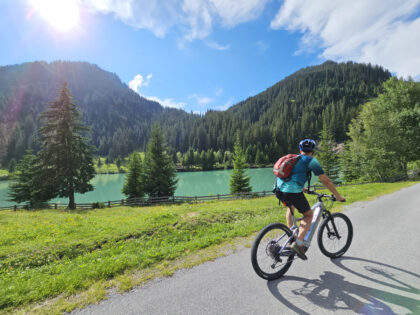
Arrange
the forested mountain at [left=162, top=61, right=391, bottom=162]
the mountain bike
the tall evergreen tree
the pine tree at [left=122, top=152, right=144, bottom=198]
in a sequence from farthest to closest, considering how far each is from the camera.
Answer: the forested mountain at [left=162, top=61, right=391, bottom=162], the pine tree at [left=122, top=152, right=144, bottom=198], the tall evergreen tree, the mountain bike

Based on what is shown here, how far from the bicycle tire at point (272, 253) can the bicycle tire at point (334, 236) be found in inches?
37.6

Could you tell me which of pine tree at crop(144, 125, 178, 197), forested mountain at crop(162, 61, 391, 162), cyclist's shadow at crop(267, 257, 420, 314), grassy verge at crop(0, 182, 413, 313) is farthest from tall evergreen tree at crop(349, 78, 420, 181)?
forested mountain at crop(162, 61, 391, 162)

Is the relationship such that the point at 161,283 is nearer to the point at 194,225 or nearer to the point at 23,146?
the point at 194,225

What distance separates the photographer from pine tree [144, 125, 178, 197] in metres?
28.0

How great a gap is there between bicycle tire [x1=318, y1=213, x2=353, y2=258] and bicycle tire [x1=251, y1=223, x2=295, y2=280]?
3.13 feet

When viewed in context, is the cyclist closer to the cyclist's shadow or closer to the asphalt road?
the cyclist's shadow

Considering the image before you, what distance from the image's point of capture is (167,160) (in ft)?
94.0

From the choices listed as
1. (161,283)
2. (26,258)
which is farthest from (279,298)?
(26,258)

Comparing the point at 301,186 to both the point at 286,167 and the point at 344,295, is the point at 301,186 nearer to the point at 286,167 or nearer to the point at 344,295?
the point at 286,167

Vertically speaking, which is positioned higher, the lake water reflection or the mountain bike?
the mountain bike

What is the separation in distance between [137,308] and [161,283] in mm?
685

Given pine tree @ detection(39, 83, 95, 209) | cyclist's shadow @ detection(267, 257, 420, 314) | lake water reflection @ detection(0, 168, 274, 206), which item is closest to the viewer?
cyclist's shadow @ detection(267, 257, 420, 314)

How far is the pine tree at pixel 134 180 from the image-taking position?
97.6 feet

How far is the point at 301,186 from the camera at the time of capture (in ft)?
12.2
